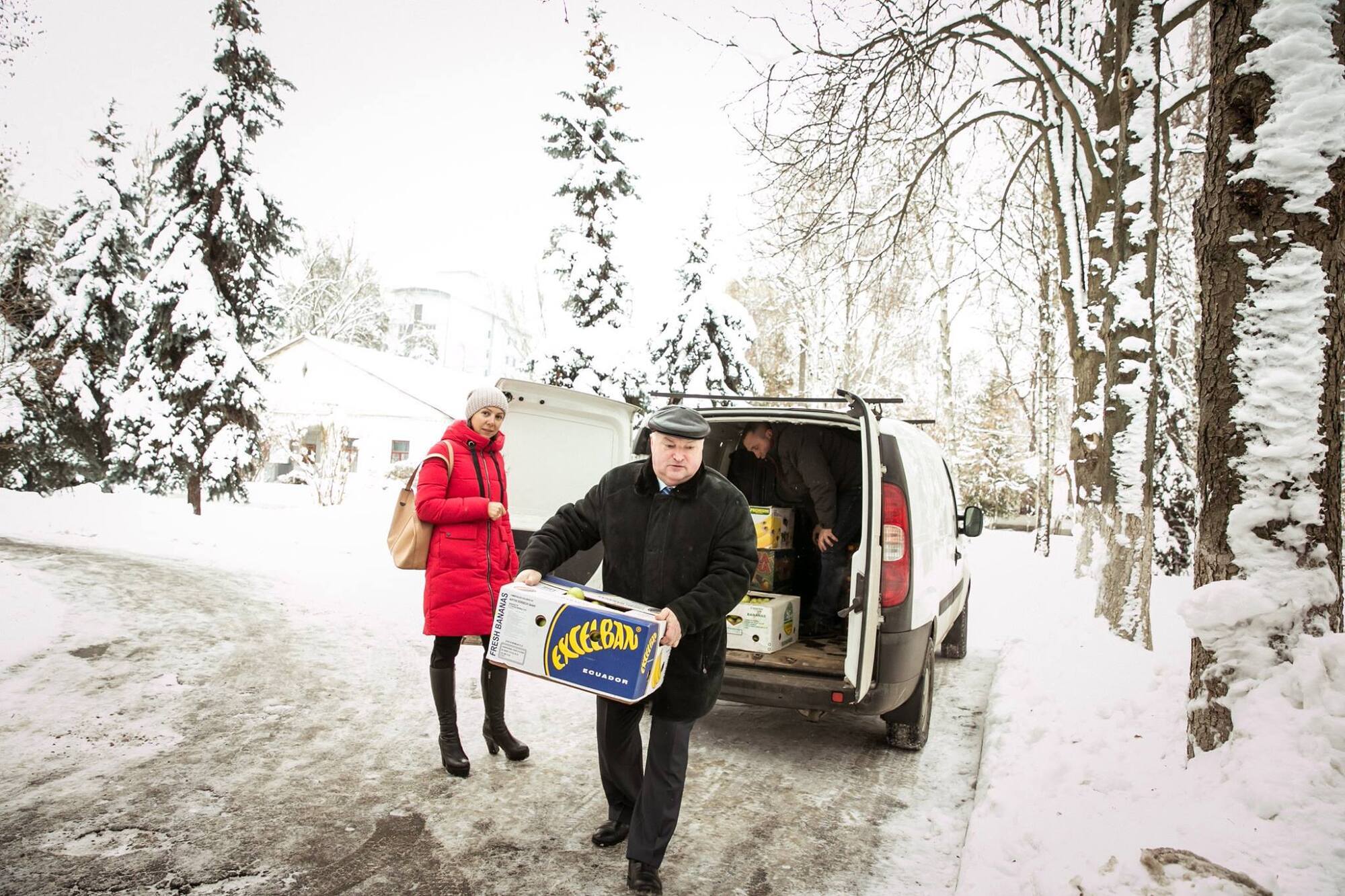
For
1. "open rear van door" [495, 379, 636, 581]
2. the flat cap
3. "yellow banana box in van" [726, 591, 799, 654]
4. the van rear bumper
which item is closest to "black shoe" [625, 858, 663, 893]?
the van rear bumper

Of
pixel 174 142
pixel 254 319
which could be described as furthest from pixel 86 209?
pixel 254 319

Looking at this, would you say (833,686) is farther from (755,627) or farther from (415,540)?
(415,540)

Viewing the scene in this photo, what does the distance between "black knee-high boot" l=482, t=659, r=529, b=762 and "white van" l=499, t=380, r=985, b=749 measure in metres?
1.21

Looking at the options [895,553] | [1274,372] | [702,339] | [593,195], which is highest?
[593,195]

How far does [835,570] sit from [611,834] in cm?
296

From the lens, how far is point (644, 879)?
2914mm

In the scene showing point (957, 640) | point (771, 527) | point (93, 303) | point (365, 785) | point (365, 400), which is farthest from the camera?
point (365, 400)

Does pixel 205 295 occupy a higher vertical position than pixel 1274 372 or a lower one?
higher

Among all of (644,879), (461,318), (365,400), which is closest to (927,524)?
(644,879)

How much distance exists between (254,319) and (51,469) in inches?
211

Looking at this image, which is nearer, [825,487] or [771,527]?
[771,527]

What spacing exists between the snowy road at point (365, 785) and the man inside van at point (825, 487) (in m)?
0.85

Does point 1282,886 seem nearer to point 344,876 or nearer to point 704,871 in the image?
point 704,871

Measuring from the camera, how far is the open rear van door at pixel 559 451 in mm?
5934
